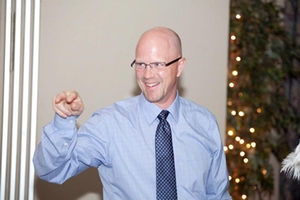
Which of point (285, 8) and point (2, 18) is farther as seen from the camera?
point (285, 8)

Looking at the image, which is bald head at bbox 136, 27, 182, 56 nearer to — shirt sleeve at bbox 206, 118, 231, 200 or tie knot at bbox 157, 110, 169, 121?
tie knot at bbox 157, 110, 169, 121

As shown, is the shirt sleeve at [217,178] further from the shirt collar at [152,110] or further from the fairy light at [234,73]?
the fairy light at [234,73]

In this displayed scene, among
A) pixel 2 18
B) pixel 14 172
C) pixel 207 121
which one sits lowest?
pixel 14 172

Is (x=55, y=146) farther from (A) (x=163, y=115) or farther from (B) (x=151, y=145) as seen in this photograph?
(A) (x=163, y=115)

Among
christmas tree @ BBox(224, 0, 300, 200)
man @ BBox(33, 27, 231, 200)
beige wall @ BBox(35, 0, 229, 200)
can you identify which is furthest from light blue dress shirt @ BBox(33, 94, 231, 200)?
christmas tree @ BBox(224, 0, 300, 200)

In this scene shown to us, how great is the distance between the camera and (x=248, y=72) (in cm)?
396

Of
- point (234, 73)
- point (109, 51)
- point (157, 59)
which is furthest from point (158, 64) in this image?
point (234, 73)

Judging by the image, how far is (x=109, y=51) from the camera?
3.27m

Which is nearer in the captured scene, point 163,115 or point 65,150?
point 65,150

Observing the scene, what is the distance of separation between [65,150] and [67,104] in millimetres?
190

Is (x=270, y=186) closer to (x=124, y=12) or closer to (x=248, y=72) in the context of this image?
(x=248, y=72)

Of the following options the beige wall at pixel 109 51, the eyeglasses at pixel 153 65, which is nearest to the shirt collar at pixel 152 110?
the eyeglasses at pixel 153 65

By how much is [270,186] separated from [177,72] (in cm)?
199

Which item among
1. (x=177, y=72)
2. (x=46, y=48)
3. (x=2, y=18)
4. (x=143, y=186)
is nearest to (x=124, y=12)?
(x=46, y=48)
